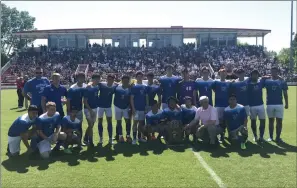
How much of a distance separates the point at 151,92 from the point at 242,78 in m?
2.55

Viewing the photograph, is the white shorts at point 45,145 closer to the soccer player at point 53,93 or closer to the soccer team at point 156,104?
the soccer team at point 156,104

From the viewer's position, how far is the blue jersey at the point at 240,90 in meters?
8.93

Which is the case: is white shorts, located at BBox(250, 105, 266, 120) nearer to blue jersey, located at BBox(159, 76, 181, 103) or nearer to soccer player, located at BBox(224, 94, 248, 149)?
soccer player, located at BBox(224, 94, 248, 149)

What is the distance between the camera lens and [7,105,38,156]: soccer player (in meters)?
7.50

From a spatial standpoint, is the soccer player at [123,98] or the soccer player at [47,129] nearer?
the soccer player at [47,129]

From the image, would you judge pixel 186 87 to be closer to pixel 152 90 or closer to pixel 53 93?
pixel 152 90

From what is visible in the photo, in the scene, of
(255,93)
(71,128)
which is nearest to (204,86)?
(255,93)

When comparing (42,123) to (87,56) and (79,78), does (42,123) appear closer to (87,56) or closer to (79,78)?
(79,78)

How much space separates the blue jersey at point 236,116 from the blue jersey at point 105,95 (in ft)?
10.2

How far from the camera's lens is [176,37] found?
47938 millimetres

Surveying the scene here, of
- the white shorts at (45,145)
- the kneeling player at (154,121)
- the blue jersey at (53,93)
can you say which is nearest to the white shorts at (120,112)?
the kneeling player at (154,121)

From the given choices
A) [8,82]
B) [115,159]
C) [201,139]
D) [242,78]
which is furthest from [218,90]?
[8,82]

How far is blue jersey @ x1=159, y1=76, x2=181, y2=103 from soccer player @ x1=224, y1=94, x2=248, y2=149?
158cm

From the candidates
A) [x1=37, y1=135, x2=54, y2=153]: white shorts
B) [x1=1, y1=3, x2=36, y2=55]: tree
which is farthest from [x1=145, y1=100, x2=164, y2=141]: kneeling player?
[x1=1, y1=3, x2=36, y2=55]: tree
